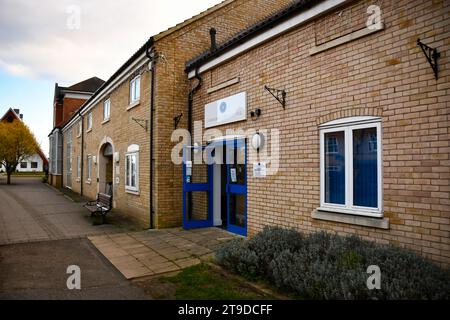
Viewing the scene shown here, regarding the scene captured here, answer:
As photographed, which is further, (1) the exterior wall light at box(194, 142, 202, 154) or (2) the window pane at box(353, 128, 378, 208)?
(1) the exterior wall light at box(194, 142, 202, 154)

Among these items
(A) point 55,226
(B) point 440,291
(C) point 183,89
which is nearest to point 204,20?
(C) point 183,89

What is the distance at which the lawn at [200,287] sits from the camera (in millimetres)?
4191

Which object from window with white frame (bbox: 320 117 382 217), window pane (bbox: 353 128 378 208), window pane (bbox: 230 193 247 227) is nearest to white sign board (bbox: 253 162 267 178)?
window pane (bbox: 230 193 247 227)

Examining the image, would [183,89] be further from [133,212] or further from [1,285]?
[1,285]

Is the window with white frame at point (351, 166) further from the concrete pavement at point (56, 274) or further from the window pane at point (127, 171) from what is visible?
the window pane at point (127, 171)

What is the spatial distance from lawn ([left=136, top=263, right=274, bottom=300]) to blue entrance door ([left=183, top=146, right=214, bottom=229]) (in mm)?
3602

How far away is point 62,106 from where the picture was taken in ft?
106

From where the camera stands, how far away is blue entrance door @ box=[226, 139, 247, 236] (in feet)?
25.4

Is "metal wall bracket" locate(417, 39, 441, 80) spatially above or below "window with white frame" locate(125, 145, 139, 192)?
above

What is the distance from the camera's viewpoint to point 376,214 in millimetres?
4531

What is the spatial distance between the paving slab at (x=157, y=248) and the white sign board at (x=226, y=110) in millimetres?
2881

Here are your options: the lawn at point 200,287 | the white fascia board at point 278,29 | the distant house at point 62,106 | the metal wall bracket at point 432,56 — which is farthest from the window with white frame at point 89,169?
the metal wall bracket at point 432,56

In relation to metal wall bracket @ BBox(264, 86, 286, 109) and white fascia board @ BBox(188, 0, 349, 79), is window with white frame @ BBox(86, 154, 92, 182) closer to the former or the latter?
white fascia board @ BBox(188, 0, 349, 79)

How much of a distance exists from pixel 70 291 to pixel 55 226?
18.8 feet
